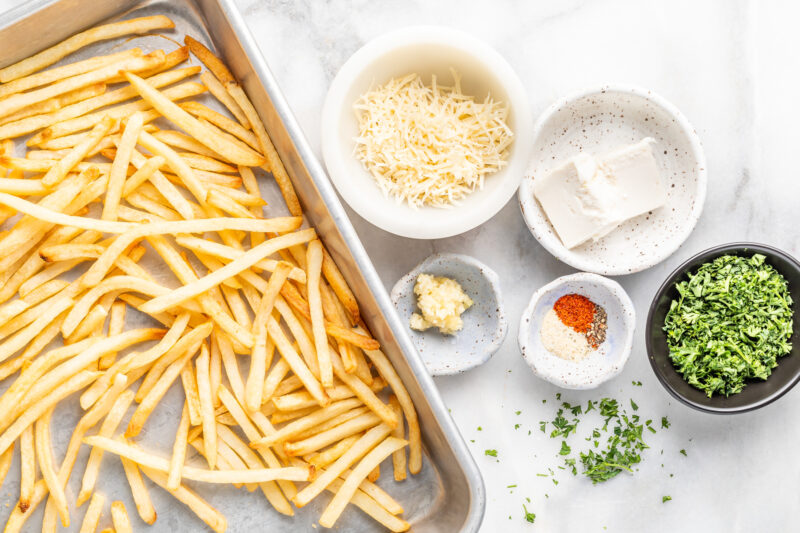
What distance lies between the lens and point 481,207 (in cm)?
204

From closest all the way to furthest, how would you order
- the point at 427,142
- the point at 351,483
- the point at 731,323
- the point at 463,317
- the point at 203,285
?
the point at 203,285, the point at 351,483, the point at 427,142, the point at 731,323, the point at 463,317

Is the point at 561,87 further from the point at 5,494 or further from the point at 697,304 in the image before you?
the point at 5,494

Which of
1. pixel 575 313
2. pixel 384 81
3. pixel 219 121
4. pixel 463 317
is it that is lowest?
pixel 575 313

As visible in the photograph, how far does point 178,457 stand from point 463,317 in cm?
100

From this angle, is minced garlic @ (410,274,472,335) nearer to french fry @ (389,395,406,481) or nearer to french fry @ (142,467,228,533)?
french fry @ (389,395,406,481)

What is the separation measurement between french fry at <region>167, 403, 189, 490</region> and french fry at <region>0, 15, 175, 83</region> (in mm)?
1137

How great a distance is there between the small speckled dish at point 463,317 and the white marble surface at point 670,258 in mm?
131

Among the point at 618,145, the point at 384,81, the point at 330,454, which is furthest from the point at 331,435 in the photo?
the point at 618,145

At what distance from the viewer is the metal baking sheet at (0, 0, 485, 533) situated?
1.88 meters

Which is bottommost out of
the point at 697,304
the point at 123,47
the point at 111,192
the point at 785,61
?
the point at 697,304

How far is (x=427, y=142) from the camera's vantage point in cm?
202

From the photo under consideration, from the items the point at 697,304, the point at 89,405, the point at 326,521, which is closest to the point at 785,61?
the point at 697,304

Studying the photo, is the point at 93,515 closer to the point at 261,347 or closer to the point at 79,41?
the point at 261,347

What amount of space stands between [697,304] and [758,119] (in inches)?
29.2
